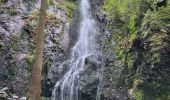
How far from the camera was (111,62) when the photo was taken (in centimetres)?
1748

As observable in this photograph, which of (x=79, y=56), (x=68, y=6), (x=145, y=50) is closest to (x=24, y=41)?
(x=79, y=56)

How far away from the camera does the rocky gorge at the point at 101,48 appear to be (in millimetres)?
14641

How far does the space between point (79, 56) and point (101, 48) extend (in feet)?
4.61

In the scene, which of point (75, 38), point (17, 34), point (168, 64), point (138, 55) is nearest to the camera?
point (168, 64)

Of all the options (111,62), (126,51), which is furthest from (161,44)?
(111,62)

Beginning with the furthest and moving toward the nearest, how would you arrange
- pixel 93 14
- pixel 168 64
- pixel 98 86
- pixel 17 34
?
pixel 93 14, pixel 17 34, pixel 98 86, pixel 168 64

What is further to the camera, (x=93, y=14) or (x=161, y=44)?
(x=93, y=14)

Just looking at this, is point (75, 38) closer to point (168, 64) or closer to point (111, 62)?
point (111, 62)

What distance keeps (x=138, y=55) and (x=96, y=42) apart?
618 cm

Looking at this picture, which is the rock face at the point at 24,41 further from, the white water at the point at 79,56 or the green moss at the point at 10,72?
the white water at the point at 79,56

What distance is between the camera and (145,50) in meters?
15.3

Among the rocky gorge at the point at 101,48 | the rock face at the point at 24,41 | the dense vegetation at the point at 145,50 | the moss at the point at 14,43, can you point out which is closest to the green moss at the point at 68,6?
the rocky gorge at the point at 101,48

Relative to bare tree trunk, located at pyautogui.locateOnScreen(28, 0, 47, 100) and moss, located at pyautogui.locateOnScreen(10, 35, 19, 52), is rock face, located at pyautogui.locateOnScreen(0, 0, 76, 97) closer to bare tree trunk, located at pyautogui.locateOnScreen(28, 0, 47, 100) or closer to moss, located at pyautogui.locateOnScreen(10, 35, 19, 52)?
moss, located at pyautogui.locateOnScreen(10, 35, 19, 52)

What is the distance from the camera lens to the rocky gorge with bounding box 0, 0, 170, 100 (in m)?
14.6
